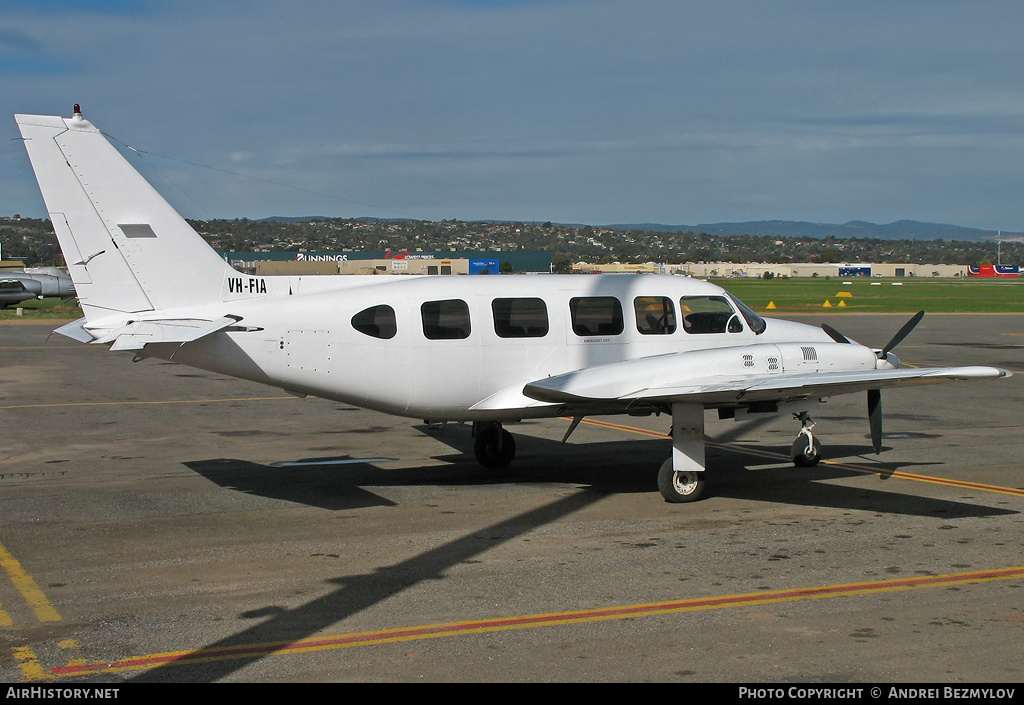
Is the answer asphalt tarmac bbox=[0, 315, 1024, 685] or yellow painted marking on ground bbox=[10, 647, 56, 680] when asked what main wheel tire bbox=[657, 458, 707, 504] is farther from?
yellow painted marking on ground bbox=[10, 647, 56, 680]

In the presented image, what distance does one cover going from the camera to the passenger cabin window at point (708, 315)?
13812 mm

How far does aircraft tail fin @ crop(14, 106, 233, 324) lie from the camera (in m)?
11.8

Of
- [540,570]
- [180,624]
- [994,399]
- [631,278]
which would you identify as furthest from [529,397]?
[994,399]

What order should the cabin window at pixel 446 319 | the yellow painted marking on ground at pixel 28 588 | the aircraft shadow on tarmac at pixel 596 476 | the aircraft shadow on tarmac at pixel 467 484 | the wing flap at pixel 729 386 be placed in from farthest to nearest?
the cabin window at pixel 446 319 → the aircraft shadow on tarmac at pixel 596 476 → the wing flap at pixel 729 386 → the yellow painted marking on ground at pixel 28 588 → the aircraft shadow on tarmac at pixel 467 484

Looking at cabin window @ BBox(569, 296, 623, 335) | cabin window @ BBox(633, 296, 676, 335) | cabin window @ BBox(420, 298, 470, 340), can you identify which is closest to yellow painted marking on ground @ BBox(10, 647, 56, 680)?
cabin window @ BBox(420, 298, 470, 340)

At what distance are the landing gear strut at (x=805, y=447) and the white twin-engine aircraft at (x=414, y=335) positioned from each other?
1117 millimetres

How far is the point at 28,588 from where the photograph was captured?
882 cm

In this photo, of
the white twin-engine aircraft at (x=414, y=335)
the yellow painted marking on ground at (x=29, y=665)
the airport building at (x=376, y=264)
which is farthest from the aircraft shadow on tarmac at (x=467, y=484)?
the airport building at (x=376, y=264)

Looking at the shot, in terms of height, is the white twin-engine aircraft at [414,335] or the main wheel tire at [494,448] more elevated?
the white twin-engine aircraft at [414,335]

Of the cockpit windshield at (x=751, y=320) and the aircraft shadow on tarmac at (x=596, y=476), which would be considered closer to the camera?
the aircraft shadow on tarmac at (x=596, y=476)

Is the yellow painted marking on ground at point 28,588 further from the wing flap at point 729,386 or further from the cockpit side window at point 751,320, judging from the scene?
the cockpit side window at point 751,320

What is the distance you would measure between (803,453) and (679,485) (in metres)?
3.22

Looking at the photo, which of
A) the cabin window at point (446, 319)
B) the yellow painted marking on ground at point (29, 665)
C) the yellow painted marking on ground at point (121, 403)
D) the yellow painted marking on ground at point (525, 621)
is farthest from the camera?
the yellow painted marking on ground at point (121, 403)

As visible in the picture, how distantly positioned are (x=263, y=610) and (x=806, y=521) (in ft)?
21.1
